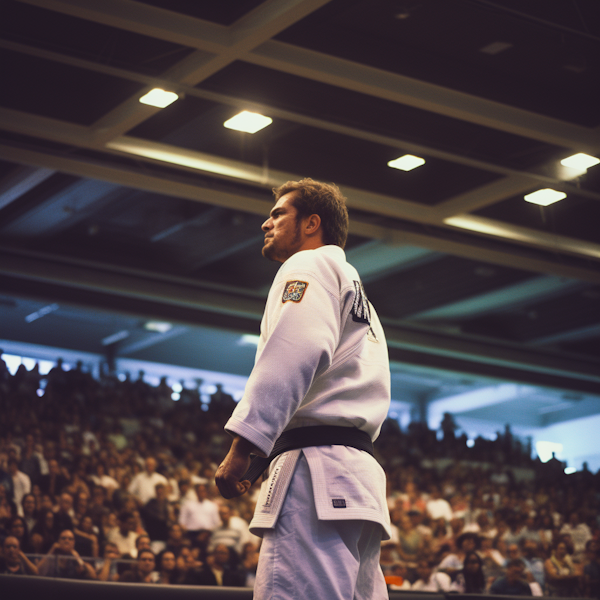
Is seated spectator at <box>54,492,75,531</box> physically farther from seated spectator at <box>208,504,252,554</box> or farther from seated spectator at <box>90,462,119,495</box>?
seated spectator at <box>208,504,252,554</box>

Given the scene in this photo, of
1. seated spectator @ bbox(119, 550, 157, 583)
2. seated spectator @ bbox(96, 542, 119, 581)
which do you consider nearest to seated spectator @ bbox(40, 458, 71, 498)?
seated spectator @ bbox(119, 550, 157, 583)

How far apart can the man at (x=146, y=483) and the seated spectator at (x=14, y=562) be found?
2813 millimetres

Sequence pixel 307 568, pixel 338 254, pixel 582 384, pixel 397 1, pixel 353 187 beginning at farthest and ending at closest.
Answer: pixel 582 384, pixel 353 187, pixel 397 1, pixel 338 254, pixel 307 568

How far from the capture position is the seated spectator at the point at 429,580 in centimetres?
665

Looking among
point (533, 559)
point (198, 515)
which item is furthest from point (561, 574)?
point (198, 515)

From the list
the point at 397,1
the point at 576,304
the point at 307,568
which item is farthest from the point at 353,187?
the point at 307,568

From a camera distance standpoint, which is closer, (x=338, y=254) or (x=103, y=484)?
(x=338, y=254)

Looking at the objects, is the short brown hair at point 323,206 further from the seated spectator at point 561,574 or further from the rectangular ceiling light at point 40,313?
the rectangular ceiling light at point 40,313

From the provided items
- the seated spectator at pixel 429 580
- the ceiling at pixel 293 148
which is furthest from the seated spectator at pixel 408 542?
the ceiling at pixel 293 148

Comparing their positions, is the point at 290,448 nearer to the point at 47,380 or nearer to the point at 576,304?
the point at 47,380

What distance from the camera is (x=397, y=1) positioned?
537cm

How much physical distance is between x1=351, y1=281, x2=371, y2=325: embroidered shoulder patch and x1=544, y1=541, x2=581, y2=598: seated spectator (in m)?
6.12

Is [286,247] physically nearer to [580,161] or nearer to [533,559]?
[580,161]

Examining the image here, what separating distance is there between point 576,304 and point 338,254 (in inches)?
437
